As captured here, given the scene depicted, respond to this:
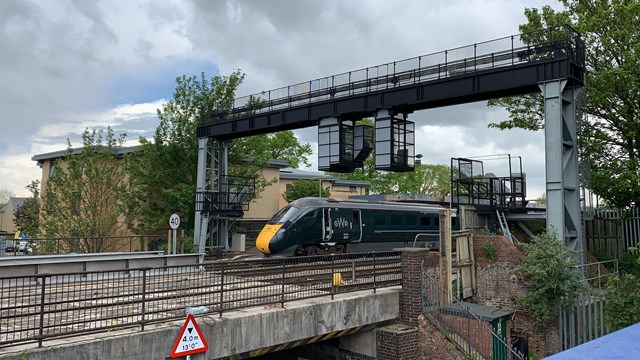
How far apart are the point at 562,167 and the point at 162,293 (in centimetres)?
1305

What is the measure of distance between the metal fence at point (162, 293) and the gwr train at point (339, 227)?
6238 millimetres

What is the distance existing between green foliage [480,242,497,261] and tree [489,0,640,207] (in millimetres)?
6829

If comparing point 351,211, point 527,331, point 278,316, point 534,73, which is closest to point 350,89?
point 351,211

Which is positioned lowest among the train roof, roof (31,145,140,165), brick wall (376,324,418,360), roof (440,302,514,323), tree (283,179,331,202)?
brick wall (376,324,418,360)

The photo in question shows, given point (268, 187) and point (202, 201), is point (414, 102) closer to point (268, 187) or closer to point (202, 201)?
point (202, 201)

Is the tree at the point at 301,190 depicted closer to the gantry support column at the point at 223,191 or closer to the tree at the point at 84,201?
the gantry support column at the point at 223,191

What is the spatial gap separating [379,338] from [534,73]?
1073 cm

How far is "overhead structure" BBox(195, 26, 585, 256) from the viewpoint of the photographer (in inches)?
682

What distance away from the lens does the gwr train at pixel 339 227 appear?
21.2m

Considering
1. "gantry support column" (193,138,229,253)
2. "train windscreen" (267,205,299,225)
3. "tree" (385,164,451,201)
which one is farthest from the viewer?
"tree" (385,164,451,201)

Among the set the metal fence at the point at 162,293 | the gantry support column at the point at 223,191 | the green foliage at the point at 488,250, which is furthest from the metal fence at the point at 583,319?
the gantry support column at the point at 223,191

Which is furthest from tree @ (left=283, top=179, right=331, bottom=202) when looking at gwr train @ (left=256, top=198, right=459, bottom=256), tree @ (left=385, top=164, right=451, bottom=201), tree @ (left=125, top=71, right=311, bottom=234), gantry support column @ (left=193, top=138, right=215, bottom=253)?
tree @ (left=385, top=164, right=451, bottom=201)

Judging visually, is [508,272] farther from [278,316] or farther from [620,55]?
[620,55]

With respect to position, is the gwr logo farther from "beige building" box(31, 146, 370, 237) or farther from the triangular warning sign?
the triangular warning sign
